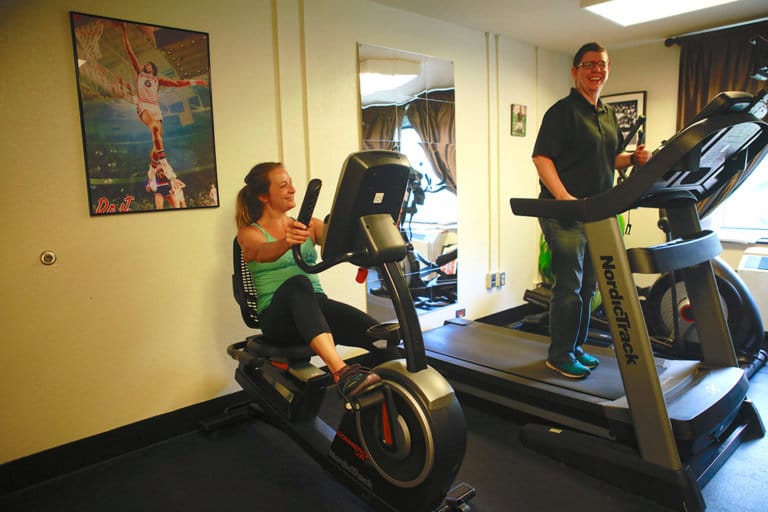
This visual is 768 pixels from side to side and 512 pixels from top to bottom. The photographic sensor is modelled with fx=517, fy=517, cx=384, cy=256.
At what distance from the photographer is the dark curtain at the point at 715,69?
12.4 ft

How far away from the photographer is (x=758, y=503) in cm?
188

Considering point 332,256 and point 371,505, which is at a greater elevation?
point 332,256

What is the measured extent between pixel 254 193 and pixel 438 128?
182cm

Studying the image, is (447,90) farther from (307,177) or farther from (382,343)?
(382,343)

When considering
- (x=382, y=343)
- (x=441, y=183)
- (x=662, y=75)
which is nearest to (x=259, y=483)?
(x=382, y=343)

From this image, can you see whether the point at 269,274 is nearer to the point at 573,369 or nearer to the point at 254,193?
the point at 254,193

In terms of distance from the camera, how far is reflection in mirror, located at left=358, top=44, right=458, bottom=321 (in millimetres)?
3256

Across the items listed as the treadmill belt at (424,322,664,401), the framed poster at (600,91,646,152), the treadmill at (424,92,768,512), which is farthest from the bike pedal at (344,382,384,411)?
the framed poster at (600,91,646,152)

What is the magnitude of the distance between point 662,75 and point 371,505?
13.8ft

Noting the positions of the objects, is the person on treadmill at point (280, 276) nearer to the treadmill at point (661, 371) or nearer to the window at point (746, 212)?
the treadmill at point (661, 371)

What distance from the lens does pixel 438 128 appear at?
3.62 meters

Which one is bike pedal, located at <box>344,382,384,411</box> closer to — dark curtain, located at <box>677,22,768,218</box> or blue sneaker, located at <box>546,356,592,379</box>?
blue sneaker, located at <box>546,356,592,379</box>

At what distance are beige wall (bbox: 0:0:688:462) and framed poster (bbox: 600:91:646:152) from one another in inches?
71.1

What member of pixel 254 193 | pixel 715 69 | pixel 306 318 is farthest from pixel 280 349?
pixel 715 69
